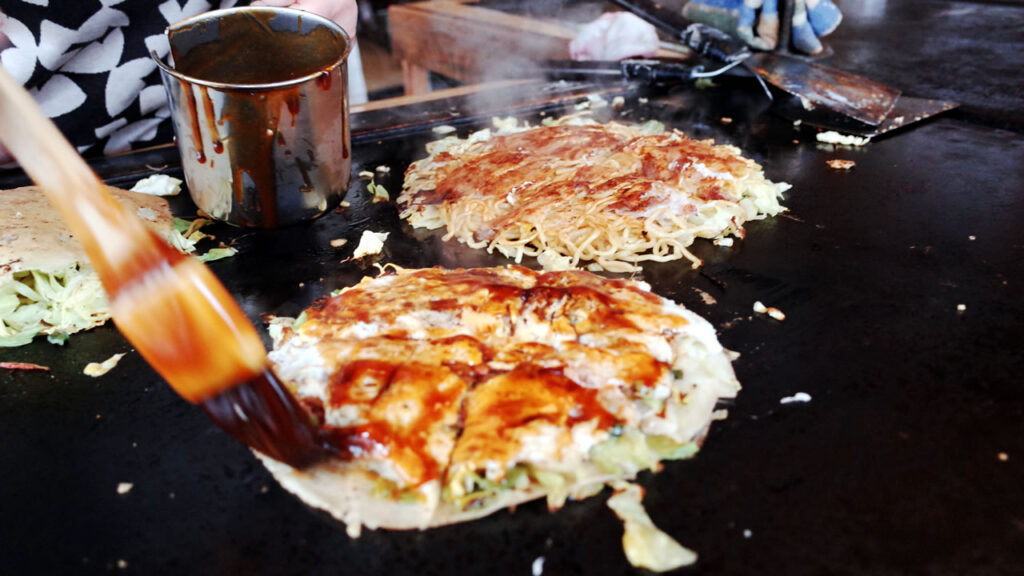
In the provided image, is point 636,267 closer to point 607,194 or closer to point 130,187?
point 607,194

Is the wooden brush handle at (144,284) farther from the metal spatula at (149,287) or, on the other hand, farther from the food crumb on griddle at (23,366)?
the food crumb on griddle at (23,366)

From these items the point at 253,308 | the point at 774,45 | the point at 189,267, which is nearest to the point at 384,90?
the point at 774,45

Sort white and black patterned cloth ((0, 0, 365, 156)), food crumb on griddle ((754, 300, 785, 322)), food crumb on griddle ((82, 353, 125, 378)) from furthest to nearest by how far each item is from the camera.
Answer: white and black patterned cloth ((0, 0, 365, 156)) < food crumb on griddle ((754, 300, 785, 322)) < food crumb on griddle ((82, 353, 125, 378))

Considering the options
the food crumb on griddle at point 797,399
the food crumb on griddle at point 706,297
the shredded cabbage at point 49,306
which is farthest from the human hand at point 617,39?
the shredded cabbage at point 49,306

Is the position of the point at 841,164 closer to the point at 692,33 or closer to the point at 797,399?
the point at 692,33

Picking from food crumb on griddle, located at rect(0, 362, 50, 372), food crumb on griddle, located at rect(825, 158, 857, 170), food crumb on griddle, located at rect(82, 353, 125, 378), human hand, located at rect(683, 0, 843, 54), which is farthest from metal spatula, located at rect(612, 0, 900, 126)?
food crumb on griddle, located at rect(0, 362, 50, 372)

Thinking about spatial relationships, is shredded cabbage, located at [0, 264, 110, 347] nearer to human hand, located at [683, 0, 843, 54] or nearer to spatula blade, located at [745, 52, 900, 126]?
spatula blade, located at [745, 52, 900, 126]
